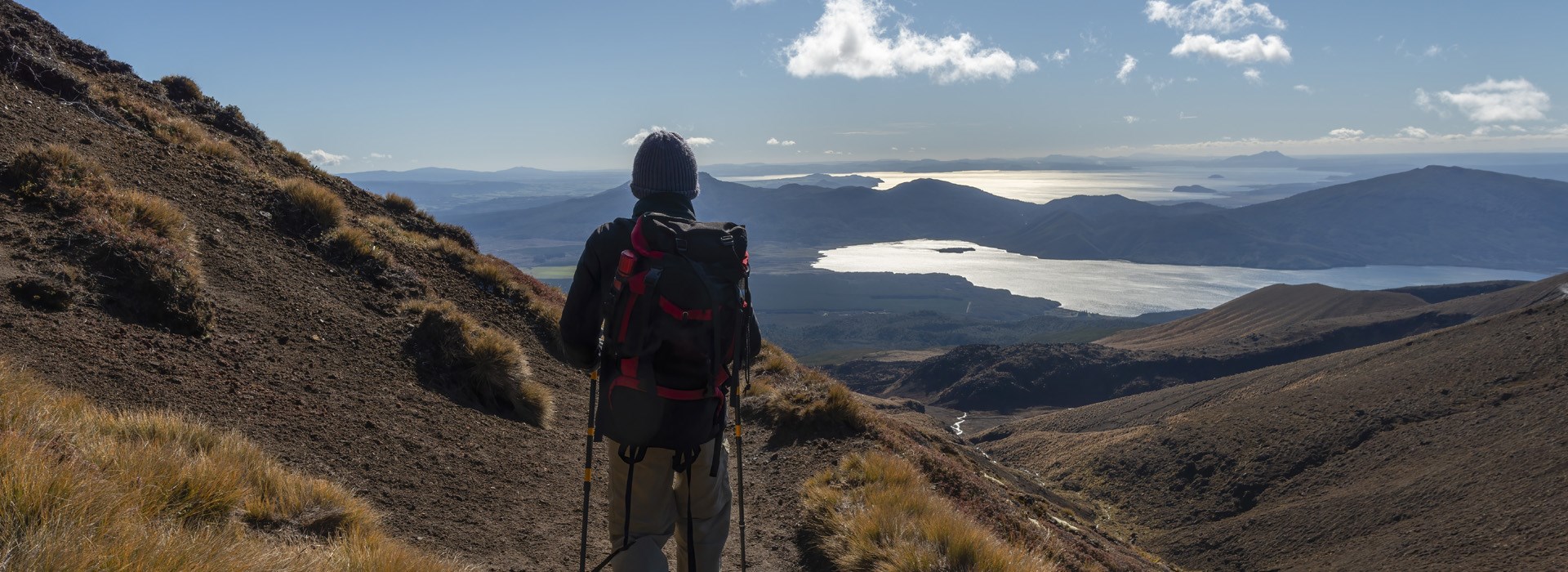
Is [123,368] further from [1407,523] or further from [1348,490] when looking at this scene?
[1348,490]

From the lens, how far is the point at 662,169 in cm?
342

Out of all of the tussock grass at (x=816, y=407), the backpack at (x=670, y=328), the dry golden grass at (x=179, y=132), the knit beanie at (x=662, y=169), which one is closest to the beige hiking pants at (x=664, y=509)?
the backpack at (x=670, y=328)

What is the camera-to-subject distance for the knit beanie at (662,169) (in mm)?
3408

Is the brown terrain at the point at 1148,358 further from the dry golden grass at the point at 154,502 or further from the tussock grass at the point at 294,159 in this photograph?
the dry golden grass at the point at 154,502

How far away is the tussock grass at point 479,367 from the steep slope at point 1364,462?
59.3ft

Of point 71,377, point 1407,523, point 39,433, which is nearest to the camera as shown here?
point 39,433

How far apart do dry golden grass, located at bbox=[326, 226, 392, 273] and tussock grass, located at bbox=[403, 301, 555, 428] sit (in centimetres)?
162

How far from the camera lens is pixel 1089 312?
5571 inches

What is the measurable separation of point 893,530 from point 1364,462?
86.2 feet

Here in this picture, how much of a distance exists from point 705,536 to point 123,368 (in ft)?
13.8

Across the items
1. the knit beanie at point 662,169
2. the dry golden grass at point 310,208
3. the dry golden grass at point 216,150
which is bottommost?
the dry golden grass at point 310,208

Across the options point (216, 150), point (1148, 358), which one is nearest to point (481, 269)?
point (216, 150)

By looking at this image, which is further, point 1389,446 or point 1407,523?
point 1389,446

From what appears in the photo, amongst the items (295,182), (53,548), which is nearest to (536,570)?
(53,548)
